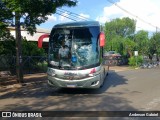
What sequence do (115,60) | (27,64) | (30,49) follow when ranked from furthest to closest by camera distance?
1. (115,60)
2. (30,49)
3. (27,64)

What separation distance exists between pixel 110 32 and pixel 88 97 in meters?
78.6

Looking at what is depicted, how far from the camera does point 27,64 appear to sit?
25.9 metres

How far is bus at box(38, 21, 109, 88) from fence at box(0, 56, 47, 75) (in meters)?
9.46

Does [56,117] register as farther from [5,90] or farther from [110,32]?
[110,32]

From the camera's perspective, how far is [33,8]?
1405 cm

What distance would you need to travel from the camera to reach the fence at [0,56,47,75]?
23656mm

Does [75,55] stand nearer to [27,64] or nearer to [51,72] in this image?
[51,72]

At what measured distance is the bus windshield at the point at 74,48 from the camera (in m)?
14.6

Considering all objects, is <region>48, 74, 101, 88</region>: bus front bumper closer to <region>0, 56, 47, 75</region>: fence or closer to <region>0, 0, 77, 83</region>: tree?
<region>0, 0, 77, 83</region>: tree

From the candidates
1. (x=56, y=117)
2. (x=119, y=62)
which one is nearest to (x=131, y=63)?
(x=119, y=62)

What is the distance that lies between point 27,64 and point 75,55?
11923mm

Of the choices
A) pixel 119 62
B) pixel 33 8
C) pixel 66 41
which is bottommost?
pixel 119 62

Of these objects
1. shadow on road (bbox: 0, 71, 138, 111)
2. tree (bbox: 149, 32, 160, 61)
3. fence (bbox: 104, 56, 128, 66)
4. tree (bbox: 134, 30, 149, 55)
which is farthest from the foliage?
tree (bbox: 149, 32, 160, 61)

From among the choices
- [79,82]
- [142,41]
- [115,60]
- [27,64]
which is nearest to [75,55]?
[79,82]
